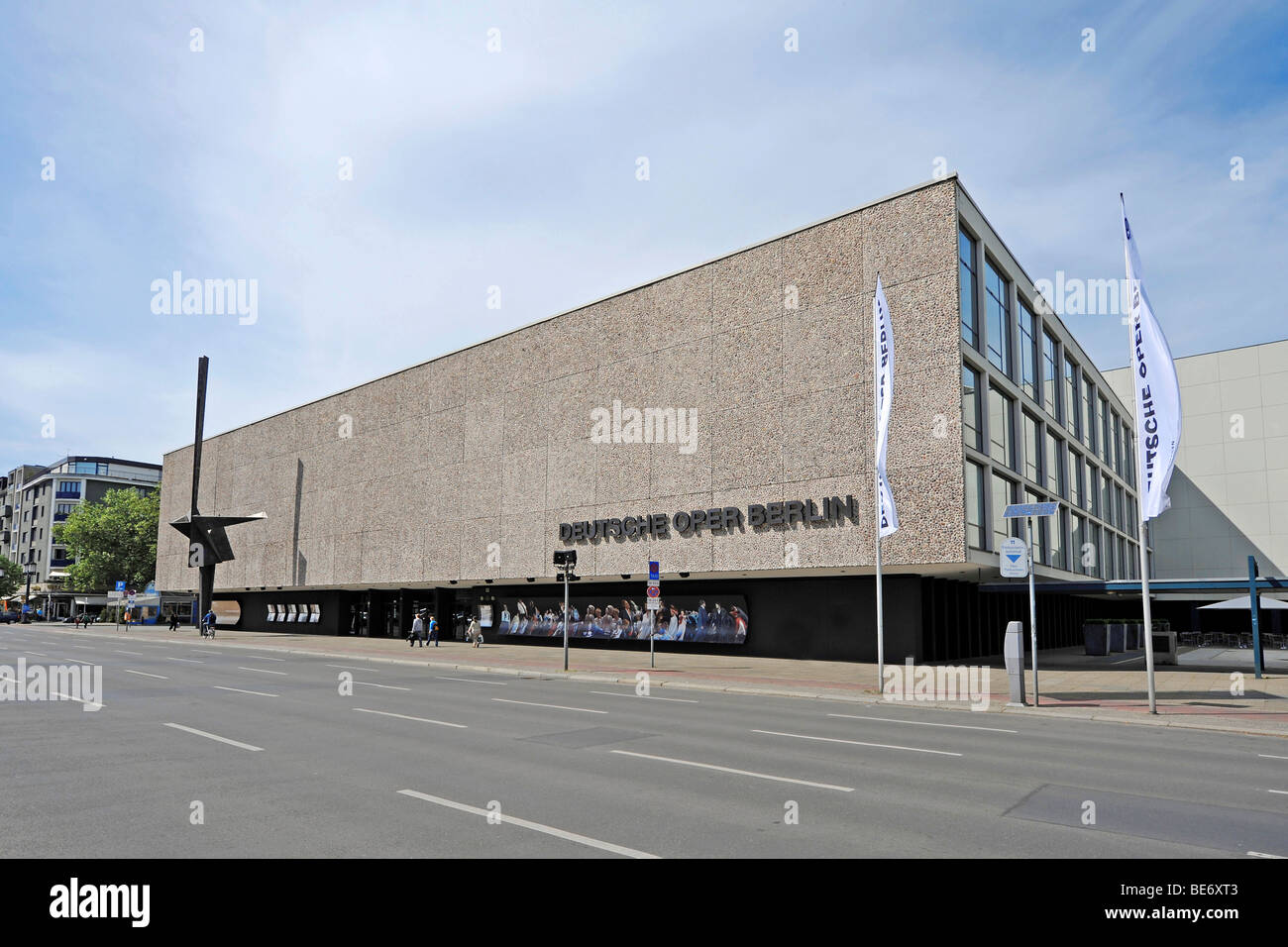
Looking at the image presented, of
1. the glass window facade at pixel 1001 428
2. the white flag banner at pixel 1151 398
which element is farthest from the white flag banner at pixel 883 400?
the glass window facade at pixel 1001 428

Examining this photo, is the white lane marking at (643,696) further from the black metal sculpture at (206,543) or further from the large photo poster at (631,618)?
the black metal sculpture at (206,543)

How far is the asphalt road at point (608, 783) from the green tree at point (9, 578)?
122036 mm

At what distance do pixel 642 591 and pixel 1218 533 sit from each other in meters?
46.5

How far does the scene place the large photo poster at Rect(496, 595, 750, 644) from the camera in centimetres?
3459

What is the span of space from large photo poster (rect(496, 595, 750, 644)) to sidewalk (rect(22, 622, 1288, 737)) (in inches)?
44.3

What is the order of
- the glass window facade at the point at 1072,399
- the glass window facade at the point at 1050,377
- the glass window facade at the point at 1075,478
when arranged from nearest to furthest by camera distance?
the glass window facade at the point at 1050,377 → the glass window facade at the point at 1075,478 → the glass window facade at the point at 1072,399

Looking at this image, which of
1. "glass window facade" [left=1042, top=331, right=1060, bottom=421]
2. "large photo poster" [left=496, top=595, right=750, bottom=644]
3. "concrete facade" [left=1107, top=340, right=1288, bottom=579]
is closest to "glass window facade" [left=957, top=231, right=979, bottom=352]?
"glass window facade" [left=1042, top=331, right=1060, bottom=421]

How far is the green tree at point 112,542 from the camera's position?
97.4 m

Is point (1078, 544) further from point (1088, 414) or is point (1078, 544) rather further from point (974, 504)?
point (974, 504)

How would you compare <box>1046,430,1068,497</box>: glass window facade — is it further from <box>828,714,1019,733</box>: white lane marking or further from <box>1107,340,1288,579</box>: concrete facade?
<box>1107,340,1288,579</box>: concrete facade

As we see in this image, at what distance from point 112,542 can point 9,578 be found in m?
29.8

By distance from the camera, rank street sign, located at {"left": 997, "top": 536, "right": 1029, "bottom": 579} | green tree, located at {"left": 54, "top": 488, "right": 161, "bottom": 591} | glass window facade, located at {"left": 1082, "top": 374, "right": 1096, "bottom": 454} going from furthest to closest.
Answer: green tree, located at {"left": 54, "top": 488, "right": 161, "bottom": 591}, glass window facade, located at {"left": 1082, "top": 374, "right": 1096, "bottom": 454}, street sign, located at {"left": 997, "top": 536, "right": 1029, "bottom": 579}
